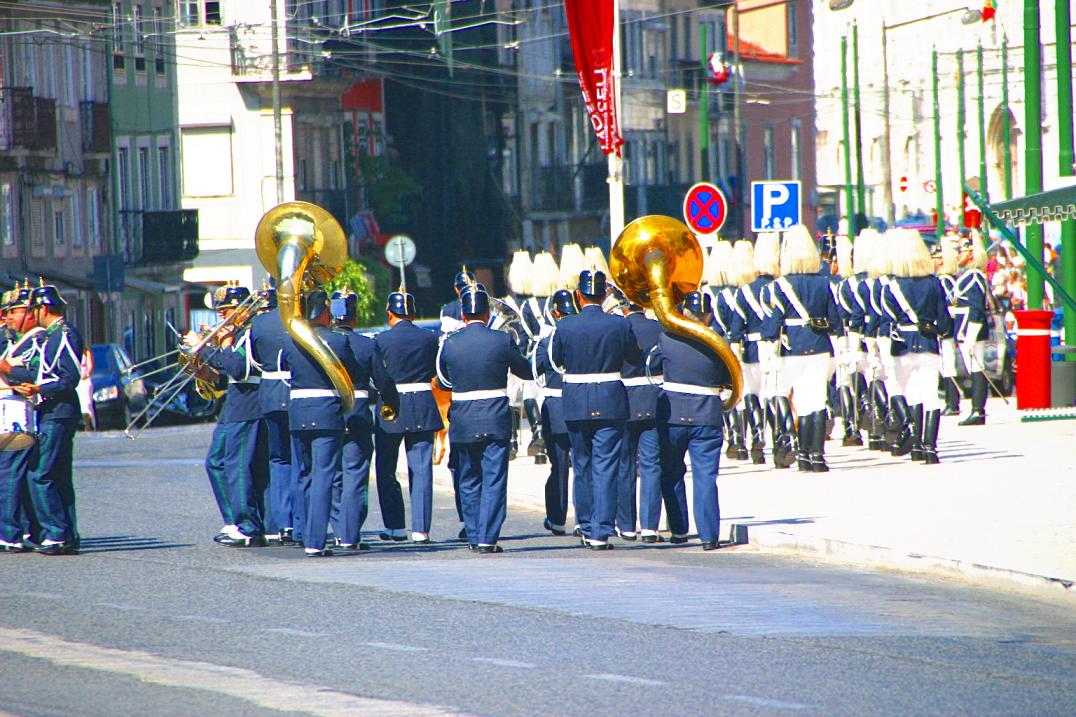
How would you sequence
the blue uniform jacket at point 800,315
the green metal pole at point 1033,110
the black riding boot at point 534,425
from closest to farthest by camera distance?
the blue uniform jacket at point 800,315 < the black riding boot at point 534,425 < the green metal pole at point 1033,110

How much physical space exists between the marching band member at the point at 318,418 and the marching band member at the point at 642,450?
2.10m

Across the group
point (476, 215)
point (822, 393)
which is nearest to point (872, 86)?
point (476, 215)

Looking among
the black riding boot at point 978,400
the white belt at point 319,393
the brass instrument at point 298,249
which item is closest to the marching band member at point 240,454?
the brass instrument at point 298,249

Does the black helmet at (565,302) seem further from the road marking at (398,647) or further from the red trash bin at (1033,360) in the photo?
the red trash bin at (1033,360)

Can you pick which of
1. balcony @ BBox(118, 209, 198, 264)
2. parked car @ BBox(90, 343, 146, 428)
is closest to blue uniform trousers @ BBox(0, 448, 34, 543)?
parked car @ BBox(90, 343, 146, 428)

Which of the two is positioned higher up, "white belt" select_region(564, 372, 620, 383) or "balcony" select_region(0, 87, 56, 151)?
"balcony" select_region(0, 87, 56, 151)

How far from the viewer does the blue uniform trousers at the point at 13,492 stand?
15.4m

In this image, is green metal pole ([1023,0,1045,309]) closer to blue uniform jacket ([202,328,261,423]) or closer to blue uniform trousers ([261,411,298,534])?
blue uniform trousers ([261,411,298,534])

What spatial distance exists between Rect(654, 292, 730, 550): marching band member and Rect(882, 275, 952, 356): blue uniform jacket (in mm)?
5196

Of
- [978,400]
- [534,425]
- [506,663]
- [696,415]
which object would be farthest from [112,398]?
[506,663]

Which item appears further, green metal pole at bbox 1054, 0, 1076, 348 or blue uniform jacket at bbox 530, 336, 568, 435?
green metal pole at bbox 1054, 0, 1076, 348

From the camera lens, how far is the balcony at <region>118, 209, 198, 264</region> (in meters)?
53.3

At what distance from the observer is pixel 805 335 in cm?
1994

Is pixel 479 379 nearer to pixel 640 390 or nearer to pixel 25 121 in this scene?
pixel 640 390
